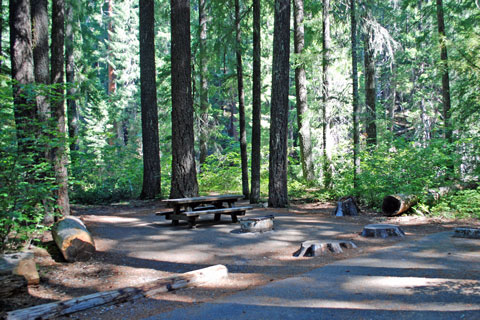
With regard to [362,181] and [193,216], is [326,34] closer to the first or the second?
[362,181]

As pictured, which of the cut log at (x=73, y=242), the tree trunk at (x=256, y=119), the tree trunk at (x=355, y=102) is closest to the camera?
the cut log at (x=73, y=242)

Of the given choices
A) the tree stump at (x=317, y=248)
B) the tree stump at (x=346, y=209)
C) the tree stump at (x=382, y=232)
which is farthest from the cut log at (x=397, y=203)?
the tree stump at (x=317, y=248)

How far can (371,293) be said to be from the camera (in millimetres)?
4754

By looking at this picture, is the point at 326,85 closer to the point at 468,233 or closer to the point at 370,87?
the point at 370,87

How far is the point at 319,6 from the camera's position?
1908 cm

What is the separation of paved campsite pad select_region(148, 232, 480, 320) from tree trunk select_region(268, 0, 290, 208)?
6701 millimetres

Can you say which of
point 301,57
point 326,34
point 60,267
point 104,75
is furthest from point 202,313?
point 104,75

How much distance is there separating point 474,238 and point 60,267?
26.1 feet

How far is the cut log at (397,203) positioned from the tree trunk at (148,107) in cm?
899

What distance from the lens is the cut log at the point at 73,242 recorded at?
685 centimetres

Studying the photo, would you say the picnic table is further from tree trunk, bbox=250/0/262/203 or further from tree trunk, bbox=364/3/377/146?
tree trunk, bbox=364/3/377/146

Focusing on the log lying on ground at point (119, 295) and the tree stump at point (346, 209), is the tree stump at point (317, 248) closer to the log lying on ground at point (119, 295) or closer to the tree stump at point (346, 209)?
the log lying on ground at point (119, 295)

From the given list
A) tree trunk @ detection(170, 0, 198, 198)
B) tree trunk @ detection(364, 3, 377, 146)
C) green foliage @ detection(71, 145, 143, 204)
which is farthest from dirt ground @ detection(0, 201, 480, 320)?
tree trunk @ detection(364, 3, 377, 146)

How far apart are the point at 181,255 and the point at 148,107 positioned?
33.2ft
